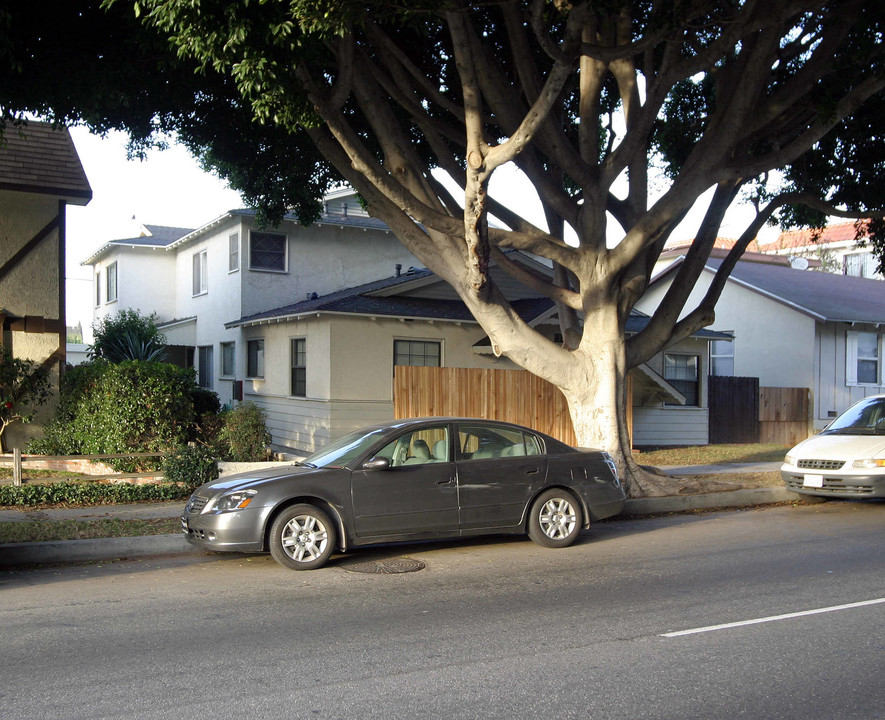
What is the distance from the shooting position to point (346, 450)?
923cm

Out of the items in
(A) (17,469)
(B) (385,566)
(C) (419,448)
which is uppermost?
(C) (419,448)

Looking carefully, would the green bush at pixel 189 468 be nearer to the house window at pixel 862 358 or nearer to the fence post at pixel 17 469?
the fence post at pixel 17 469

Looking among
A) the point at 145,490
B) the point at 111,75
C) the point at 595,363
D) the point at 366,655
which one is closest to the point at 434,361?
the point at 595,363

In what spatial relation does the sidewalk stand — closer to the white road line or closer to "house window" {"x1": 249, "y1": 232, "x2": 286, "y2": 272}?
the white road line

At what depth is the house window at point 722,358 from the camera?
89.0 feet

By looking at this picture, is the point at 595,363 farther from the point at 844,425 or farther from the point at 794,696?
the point at 794,696

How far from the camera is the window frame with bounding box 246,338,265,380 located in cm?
2199

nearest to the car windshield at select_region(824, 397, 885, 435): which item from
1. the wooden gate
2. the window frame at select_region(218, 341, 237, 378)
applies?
the wooden gate

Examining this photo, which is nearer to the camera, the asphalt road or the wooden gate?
the asphalt road

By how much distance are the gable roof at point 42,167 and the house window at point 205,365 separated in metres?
9.72

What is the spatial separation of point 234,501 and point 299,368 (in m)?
11.3

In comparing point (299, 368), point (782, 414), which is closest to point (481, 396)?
point (299, 368)

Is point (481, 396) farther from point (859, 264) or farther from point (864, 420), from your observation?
point (859, 264)

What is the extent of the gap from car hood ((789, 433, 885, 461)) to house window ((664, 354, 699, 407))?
368 inches
